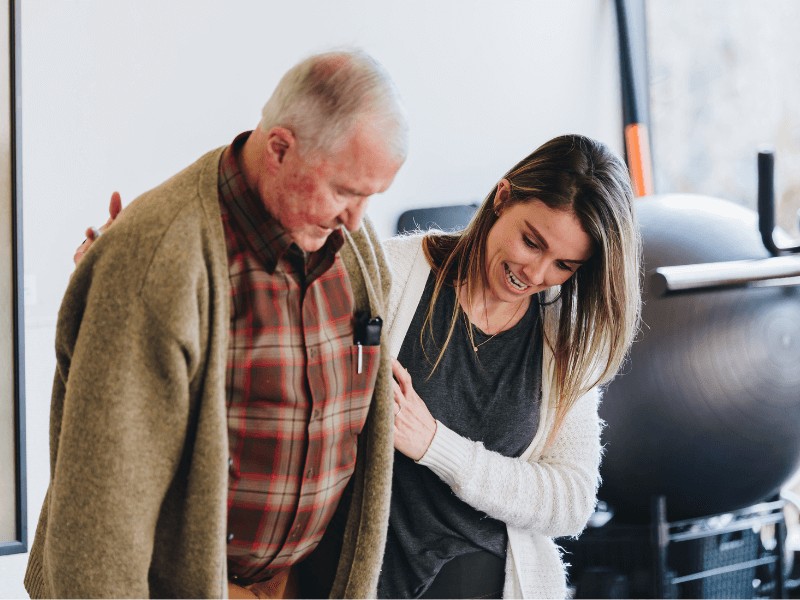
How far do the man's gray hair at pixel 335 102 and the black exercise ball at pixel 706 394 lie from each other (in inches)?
48.7

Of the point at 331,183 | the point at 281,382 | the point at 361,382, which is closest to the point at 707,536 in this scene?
the point at 361,382

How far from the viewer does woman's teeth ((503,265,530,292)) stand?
1.39m

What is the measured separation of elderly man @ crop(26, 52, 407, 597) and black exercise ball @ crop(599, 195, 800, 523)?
3.77 ft

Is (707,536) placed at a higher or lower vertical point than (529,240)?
lower

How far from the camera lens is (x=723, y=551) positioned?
2.26 metres

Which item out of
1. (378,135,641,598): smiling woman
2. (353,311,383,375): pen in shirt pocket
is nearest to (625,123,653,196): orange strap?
(378,135,641,598): smiling woman

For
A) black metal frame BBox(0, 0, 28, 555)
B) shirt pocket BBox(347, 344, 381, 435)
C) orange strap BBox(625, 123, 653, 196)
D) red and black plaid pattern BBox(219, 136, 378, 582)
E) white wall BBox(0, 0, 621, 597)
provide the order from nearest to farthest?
red and black plaid pattern BBox(219, 136, 378, 582)
shirt pocket BBox(347, 344, 381, 435)
black metal frame BBox(0, 0, 28, 555)
white wall BBox(0, 0, 621, 597)
orange strap BBox(625, 123, 653, 196)

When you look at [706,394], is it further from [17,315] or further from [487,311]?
[17,315]

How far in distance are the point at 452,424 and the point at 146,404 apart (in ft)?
1.90

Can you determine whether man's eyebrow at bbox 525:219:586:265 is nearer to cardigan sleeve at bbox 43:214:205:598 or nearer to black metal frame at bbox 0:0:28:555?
cardigan sleeve at bbox 43:214:205:598

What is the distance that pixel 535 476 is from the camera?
1.43 meters

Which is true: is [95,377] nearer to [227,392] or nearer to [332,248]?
[227,392]

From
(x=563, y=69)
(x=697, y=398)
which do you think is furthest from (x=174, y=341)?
(x=563, y=69)

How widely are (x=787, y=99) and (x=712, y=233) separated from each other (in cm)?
158
